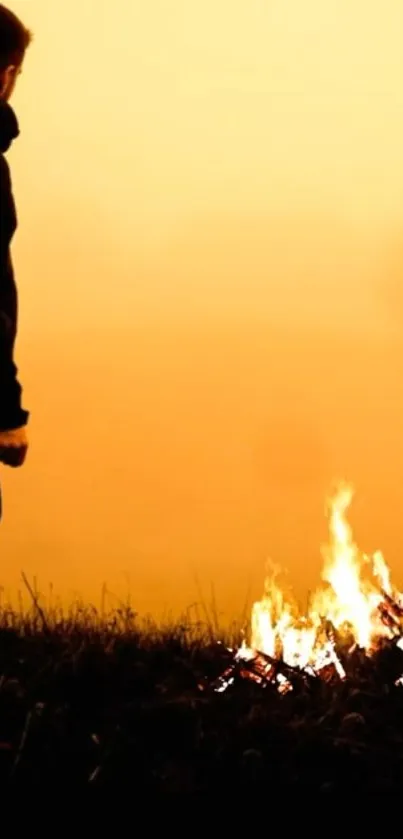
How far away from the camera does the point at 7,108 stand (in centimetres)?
731

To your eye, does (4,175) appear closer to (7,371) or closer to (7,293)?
(7,293)

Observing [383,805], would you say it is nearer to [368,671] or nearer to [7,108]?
[368,671]

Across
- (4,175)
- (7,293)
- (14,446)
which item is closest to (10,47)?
(4,175)

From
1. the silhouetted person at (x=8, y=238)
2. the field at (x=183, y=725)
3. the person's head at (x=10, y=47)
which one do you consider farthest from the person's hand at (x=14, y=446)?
the person's head at (x=10, y=47)

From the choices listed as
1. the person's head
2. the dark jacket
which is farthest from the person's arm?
the person's head

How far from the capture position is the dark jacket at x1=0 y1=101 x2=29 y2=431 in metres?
7.23

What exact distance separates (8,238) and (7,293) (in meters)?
0.26

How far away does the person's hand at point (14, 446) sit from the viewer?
7254 millimetres

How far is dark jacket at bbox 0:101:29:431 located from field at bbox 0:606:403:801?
1.21m

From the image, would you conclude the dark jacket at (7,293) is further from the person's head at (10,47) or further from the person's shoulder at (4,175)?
the person's head at (10,47)

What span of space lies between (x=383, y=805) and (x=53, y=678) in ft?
6.60

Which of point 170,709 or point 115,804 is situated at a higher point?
point 170,709

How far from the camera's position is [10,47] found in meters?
7.25

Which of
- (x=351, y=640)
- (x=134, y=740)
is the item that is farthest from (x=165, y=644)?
(x=134, y=740)
